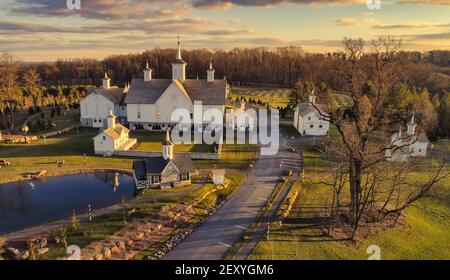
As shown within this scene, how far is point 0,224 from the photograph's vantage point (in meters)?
24.5

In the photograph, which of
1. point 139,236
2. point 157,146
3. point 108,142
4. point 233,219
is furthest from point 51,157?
point 233,219

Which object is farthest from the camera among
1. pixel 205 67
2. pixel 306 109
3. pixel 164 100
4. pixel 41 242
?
pixel 205 67

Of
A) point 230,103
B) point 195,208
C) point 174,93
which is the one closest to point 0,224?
point 195,208

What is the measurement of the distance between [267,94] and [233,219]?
64036 millimetres

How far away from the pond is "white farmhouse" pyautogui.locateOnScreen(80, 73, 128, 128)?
19343mm

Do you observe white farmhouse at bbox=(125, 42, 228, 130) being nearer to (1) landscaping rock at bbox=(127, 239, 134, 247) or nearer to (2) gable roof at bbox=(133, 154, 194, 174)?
(2) gable roof at bbox=(133, 154, 194, 174)

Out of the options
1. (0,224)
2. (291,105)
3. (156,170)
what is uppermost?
(291,105)

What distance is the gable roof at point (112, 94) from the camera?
52.2 meters

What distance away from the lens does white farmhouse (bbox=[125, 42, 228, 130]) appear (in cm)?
4972

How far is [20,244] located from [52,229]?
7.14 feet

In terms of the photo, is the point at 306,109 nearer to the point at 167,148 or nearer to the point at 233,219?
the point at 167,148

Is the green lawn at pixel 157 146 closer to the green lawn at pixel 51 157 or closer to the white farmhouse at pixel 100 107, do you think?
the green lawn at pixel 51 157

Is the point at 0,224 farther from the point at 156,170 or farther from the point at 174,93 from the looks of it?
the point at 174,93

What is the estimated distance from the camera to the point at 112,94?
174 feet
